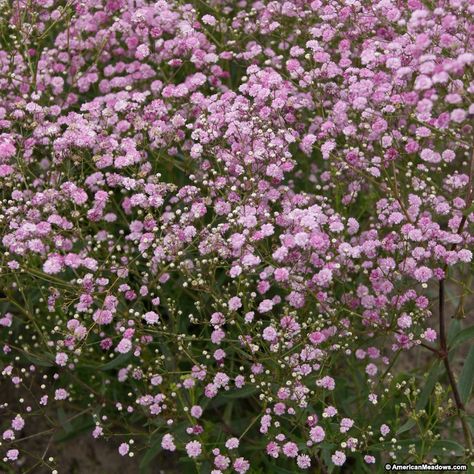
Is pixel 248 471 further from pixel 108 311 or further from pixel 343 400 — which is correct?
pixel 108 311

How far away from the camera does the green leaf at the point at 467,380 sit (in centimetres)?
393

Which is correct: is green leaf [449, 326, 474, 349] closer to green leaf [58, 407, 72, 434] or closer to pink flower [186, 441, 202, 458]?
pink flower [186, 441, 202, 458]

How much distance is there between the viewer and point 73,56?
5.25 meters

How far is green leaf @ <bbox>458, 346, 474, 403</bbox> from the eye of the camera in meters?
3.93

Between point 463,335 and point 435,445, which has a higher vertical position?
point 463,335

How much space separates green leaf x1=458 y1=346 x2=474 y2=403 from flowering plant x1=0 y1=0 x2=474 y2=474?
0.09 ft

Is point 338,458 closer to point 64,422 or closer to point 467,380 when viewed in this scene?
point 467,380

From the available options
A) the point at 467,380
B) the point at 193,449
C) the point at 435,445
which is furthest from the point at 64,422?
the point at 467,380

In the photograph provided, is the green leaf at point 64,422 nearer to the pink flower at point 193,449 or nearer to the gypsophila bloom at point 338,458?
the pink flower at point 193,449

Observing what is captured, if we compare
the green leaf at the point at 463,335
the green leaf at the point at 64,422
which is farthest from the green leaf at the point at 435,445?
the green leaf at the point at 64,422

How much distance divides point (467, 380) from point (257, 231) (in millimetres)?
1491

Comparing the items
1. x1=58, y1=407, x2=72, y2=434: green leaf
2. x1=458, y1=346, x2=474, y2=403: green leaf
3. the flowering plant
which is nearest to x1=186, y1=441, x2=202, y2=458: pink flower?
the flowering plant

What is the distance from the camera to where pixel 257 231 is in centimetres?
371

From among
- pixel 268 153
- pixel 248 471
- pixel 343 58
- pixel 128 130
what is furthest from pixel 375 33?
pixel 248 471
